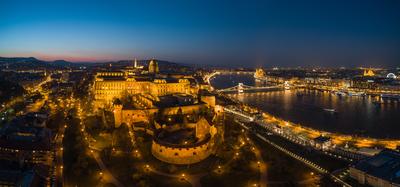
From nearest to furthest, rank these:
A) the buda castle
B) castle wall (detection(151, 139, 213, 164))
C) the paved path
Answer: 1. the paved path
2. castle wall (detection(151, 139, 213, 164))
3. the buda castle

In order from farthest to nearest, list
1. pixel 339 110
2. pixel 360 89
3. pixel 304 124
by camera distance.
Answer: pixel 360 89 < pixel 339 110 < pixel 304 124

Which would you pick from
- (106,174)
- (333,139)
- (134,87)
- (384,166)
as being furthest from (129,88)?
(384,166)

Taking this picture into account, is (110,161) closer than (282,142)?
Yes

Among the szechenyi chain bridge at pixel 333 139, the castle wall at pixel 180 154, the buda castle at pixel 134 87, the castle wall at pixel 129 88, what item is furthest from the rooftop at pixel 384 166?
the castle wall at pixel 129 88

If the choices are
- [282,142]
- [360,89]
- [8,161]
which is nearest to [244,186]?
[282,142]

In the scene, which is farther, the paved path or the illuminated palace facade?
the illuminated palace facade

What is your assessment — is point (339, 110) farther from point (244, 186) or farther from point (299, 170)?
point (244, 186)

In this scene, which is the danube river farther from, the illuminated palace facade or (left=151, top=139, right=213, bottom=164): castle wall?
(left=151, top=139, right=213, bottom=164): castle wall

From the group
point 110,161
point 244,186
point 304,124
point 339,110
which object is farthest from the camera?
point 339,110

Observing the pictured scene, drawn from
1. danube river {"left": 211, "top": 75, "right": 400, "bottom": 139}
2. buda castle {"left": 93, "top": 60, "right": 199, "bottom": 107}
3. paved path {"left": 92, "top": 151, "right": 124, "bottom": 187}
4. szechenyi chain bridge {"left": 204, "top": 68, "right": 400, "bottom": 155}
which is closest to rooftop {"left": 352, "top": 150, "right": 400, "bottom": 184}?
szechenyi chain bridge {"left": 204, "top": 68, "right": 400, "bottom": 155}

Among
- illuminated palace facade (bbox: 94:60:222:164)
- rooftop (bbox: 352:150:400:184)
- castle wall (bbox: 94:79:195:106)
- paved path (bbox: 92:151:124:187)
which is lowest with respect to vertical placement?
paved path (bbox: 92:151:124:187)

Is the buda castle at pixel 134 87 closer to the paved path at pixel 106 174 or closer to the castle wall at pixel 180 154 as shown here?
the castle wall at pixel 180 154
